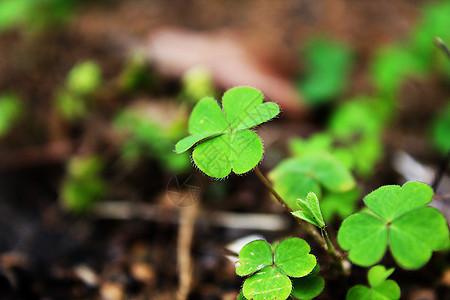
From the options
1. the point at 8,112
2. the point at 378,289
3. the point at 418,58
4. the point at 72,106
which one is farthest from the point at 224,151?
the point at 418,58

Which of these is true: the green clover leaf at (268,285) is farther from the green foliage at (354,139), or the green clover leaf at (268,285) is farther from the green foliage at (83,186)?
the green foliage at (83,186)

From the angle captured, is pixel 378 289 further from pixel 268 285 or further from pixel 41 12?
pixel 41 12

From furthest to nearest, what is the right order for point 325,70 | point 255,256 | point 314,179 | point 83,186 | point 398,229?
1. point 325,70
2. point 83,186
3. point 314,179
4. point 255,256
5. point 398,229

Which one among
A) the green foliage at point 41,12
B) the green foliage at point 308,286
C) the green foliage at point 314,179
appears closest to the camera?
the green foliage at point 308,286

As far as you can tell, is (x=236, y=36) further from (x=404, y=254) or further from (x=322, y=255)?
(x=404, y=254)

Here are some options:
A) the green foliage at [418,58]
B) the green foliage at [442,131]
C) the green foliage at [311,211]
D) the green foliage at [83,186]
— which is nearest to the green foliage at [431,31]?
the green foliage at [418,58]

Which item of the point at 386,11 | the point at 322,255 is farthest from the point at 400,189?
the point at 386,11

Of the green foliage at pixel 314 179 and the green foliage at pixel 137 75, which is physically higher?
the green foliage at pixel 314 179
